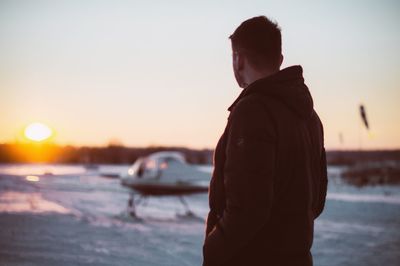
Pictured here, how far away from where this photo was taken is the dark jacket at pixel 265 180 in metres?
1.72

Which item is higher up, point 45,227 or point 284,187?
point 284,187

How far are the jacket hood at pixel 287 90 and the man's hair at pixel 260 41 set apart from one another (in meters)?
0.09

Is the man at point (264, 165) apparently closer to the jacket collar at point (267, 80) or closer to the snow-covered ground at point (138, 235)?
the jacket collar at point (267, 80)

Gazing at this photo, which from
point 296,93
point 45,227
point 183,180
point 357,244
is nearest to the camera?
point 296,93

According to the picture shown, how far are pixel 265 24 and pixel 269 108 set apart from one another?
0.42 meters

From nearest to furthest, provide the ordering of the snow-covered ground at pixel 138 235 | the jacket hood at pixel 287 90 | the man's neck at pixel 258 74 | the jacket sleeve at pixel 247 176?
the jacket sleeve at pixel 247 176 → the jacket hood at pixel 287 90 → the man's neck at pixel 258 74 → the snow-covered ground at pixel 138 235

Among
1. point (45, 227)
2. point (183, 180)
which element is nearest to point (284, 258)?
point (45, 227)

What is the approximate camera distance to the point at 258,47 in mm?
1916

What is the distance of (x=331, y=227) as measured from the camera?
1038cm

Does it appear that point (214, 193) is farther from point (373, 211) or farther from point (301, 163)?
point (373, 211)

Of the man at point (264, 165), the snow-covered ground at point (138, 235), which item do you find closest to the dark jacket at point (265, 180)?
the man at point (264, 165)

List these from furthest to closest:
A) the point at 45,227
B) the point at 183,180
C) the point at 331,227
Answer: the point at 183,180, the point at 331,227, the point at 45,227

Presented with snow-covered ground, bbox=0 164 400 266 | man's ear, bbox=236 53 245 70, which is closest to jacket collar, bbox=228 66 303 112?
man's ear, bbox=236 53 245 70

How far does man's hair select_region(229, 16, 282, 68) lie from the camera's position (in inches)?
75.0
